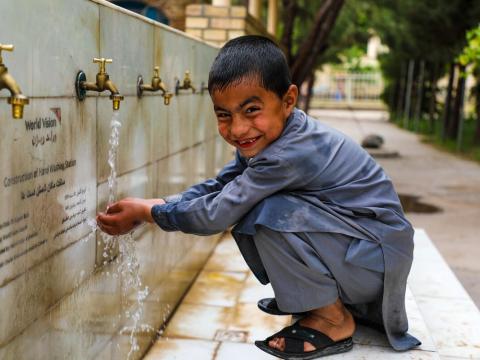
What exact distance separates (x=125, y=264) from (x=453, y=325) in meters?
1.63

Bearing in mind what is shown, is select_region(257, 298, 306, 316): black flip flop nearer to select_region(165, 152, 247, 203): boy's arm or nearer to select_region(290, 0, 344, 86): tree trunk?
select_region(165, 152, 247, 203): boy's arm

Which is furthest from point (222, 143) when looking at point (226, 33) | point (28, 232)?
point (28, 232)

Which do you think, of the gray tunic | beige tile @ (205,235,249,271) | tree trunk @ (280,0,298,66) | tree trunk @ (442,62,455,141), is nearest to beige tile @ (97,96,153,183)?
the gray tunic

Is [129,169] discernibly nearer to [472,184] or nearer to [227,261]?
[227,261]

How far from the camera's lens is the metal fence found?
33.1 metres

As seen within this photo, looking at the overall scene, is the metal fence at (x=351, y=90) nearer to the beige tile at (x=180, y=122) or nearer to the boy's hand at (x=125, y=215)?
the beige tile at (x=180, y=122)

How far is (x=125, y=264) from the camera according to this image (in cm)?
294

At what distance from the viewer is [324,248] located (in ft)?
7.48

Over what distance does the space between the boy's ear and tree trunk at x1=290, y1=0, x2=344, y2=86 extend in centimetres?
664

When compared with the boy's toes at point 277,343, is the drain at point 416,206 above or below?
below

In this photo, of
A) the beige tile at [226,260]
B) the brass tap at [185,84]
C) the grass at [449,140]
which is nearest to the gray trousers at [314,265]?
the brass tap at [185,84]

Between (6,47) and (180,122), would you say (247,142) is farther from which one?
(180,122)

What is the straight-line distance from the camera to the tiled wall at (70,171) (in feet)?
5.86

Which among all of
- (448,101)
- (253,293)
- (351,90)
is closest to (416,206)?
(253,293)
